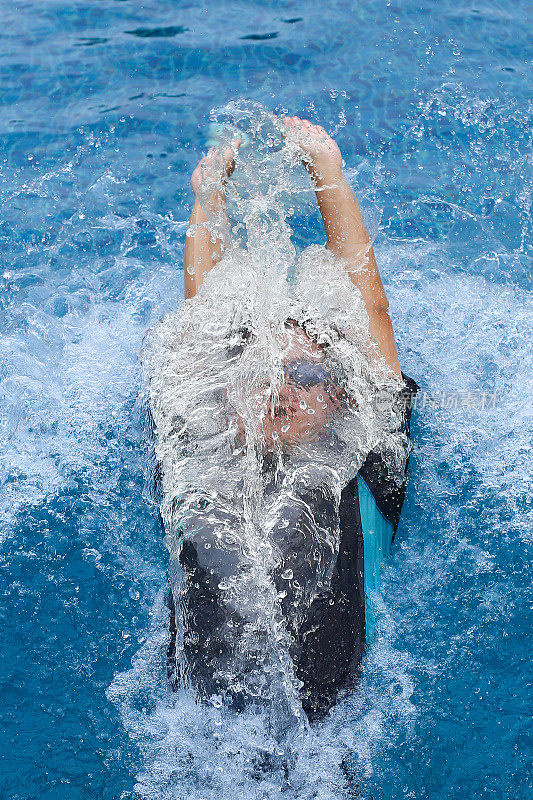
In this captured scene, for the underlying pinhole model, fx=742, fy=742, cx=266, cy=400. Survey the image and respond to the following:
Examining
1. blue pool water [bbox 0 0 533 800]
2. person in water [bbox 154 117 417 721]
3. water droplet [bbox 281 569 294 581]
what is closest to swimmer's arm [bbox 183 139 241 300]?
blue pool water [bbox 0 0 533 800]

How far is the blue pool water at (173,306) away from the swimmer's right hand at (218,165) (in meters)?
0.82

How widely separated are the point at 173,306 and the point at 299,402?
1.66m

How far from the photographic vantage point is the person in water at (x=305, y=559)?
256 centimetres

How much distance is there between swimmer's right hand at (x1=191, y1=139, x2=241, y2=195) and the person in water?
3.29 feet

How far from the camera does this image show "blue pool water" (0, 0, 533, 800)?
2.69 meters

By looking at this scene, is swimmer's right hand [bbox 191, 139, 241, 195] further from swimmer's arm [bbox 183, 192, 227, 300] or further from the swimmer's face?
the swimmer's face

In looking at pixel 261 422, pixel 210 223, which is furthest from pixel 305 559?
pixel 210 223

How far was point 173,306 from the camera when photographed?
4.20 meters

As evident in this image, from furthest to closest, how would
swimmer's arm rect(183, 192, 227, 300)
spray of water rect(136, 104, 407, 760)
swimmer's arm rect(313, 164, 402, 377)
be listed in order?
1. swimmer's arm rect(183, 192, 227, 300)
2. swimmer's arm rect(313, 164, 402, 377)
3. spray of water rect(136, 104, 407, 760)

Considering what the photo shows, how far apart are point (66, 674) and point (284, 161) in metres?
2.37

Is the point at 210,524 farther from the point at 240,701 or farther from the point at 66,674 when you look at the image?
the point at 66,674

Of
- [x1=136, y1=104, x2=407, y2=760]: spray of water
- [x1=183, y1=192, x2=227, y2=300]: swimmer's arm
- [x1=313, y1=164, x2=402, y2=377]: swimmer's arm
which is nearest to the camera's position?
[x1=136, y1=104, x2=407, y2=760]: spray of water

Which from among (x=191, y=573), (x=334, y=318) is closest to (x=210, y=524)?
(x=191, y=573)

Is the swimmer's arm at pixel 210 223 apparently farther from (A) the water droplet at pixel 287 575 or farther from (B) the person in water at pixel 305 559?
(A) the water droplet at pixel 287 575
